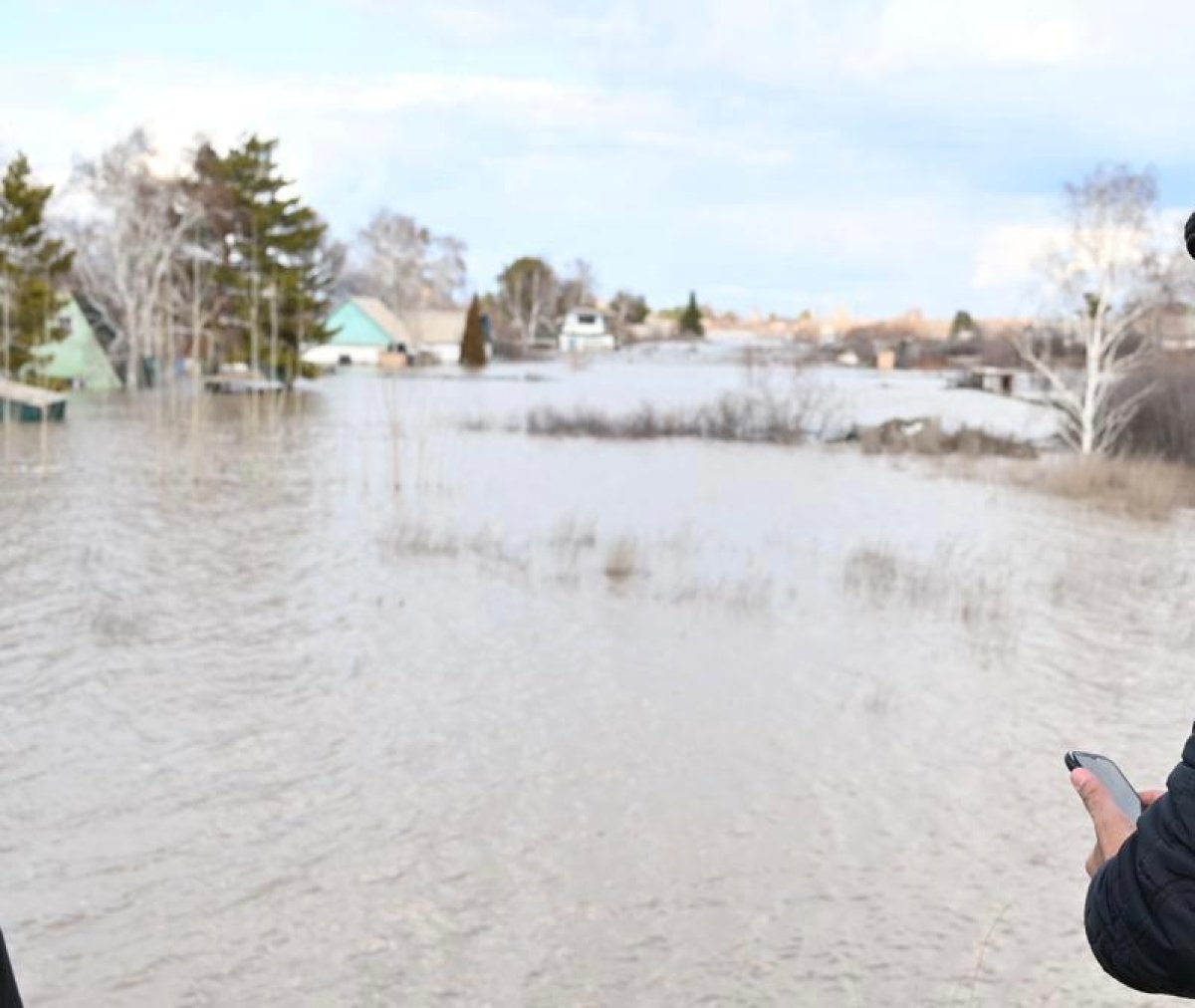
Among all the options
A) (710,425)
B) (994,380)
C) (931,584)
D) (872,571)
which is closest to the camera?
(931,584)

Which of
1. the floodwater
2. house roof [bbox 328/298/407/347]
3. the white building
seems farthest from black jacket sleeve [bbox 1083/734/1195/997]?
the white building

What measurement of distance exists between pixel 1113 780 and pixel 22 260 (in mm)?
37749

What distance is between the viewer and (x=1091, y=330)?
2786 centimetres

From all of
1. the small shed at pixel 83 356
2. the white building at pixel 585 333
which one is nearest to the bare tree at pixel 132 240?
the small shed at pixel 83 356

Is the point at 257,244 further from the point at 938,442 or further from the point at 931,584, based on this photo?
the point at 931,584

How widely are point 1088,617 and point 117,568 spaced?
33.1ft

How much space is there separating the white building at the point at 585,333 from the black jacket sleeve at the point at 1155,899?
11981 centimetres

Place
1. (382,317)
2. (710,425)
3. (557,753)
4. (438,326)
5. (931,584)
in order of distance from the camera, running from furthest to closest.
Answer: (438,326) < (382,317) < (710,425) < (931,584) < (557,753)

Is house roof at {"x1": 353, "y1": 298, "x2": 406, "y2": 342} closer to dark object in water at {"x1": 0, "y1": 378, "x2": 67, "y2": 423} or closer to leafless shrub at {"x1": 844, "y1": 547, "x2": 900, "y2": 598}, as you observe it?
dark object in water at {"x1": 0, "y1": 378, "x2": 67, "y2": 423}

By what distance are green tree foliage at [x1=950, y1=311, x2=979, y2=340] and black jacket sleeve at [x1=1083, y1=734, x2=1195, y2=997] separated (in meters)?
121

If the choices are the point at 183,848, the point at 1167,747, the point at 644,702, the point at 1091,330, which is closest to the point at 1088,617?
the point at 1167,747

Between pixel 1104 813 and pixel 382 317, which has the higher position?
pixel 382 317

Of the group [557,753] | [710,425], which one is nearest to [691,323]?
[710,425]

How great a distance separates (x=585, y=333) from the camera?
122562 millimetres
